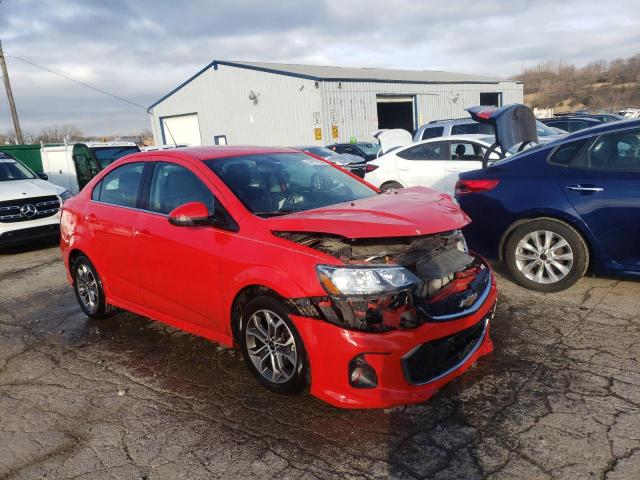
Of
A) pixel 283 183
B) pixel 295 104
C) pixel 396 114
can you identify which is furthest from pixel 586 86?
pixel 283 183

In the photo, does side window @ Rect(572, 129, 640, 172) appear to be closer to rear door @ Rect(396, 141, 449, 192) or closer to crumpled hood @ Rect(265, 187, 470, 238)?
crumpled hood @ Rect(265, 187, 470, 238)

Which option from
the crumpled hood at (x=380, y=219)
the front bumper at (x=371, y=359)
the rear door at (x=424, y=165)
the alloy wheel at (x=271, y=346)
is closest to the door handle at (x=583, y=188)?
the crumpled hood at (x=380, y=219)

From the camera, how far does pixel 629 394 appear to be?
305cm

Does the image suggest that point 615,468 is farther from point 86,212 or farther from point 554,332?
point 86,212

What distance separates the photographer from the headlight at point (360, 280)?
2848 millimetres

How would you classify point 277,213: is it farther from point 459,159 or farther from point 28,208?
point 28,208

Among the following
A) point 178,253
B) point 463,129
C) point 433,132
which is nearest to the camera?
point 178,253

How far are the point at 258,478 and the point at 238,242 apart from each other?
4.74ft

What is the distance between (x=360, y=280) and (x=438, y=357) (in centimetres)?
66

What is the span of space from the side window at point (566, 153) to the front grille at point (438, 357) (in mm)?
2341

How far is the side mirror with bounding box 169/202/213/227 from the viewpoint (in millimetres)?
3414

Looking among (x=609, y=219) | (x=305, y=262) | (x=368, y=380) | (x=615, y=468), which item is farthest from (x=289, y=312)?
(x=609, y=219)

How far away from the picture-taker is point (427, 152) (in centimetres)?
941

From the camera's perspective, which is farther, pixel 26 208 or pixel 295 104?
pixel 295 104
